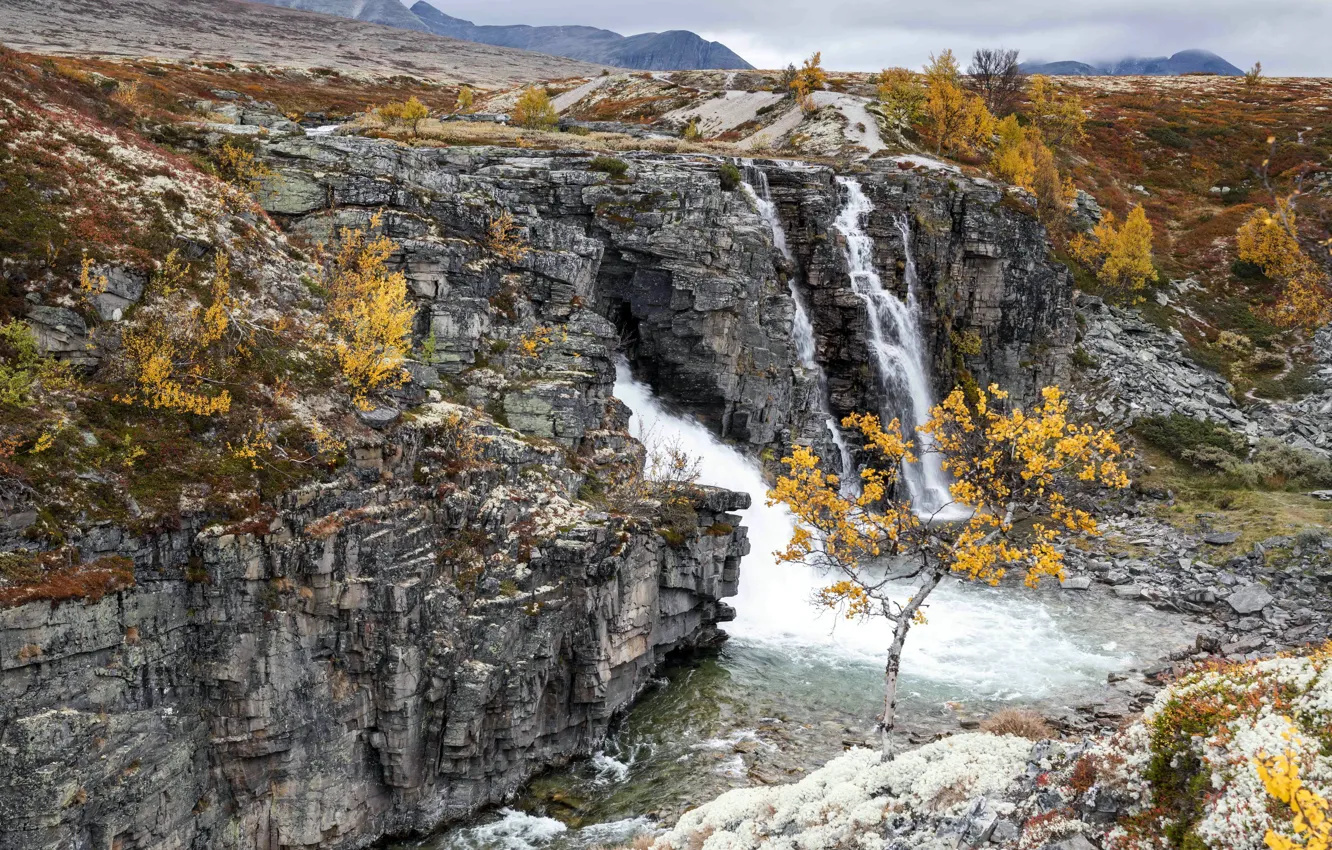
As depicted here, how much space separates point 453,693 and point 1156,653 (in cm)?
2748

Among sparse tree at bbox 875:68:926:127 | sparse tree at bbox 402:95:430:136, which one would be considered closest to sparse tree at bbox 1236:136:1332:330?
sparse tree at bbox 875:68:926:127

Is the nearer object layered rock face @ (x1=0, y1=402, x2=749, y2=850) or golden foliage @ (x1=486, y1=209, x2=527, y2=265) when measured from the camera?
layered rock face @ (x1=0, y1=402, x2=749, y2=850)

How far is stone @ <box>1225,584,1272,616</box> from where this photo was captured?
36000 millimetres

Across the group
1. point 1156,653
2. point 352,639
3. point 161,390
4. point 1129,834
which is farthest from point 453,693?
point 1156,653

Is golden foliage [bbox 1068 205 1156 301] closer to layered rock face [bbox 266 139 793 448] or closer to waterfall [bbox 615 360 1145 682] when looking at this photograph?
layered rock face [bbox 266 139 793 448]

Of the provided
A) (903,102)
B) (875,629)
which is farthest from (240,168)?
(903,102)

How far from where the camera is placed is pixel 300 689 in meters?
19.8

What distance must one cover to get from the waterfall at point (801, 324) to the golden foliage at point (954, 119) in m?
31.2

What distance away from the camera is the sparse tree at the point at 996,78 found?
320ft

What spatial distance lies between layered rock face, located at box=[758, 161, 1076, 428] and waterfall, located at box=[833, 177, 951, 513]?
1.86 feet

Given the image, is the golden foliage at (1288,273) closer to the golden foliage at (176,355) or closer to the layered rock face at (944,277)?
the layered rock face at (944,277)

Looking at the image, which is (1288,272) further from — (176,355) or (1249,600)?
(176,355)

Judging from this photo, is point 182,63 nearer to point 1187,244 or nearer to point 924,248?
point 924,248

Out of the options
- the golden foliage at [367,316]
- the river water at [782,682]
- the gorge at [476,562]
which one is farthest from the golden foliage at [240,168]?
the river water at [782,682]
